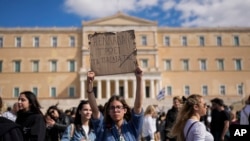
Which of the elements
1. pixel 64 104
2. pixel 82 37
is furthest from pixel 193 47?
pixel 64 104

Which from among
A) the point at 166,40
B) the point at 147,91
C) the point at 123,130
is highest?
the point at 166,40

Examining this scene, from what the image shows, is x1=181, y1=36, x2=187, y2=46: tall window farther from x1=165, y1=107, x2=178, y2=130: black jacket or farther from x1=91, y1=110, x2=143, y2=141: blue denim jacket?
x1=91, y1=110, x2=143, y2=141: blue denim jacket

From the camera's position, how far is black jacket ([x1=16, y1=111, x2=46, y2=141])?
11.6 ft

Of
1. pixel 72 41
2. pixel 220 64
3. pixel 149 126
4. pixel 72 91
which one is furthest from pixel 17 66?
pixel 149 126

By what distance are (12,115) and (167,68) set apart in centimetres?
4406

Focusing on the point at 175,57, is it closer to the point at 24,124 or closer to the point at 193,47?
the point at 193,47

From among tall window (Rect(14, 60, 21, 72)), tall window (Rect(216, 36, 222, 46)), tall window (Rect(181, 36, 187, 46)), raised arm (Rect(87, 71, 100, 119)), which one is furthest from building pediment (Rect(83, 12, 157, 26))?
raised arm (Rect(87, 71, 100, 119))

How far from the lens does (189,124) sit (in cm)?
378

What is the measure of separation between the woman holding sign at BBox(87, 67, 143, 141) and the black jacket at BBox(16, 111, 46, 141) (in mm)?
649

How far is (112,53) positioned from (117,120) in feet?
2.35

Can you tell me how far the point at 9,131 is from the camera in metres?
2.39

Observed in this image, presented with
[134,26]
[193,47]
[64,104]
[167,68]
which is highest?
[134,26]

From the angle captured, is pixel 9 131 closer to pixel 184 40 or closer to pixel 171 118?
pixel 171 118

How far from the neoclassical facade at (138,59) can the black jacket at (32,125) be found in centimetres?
4359
